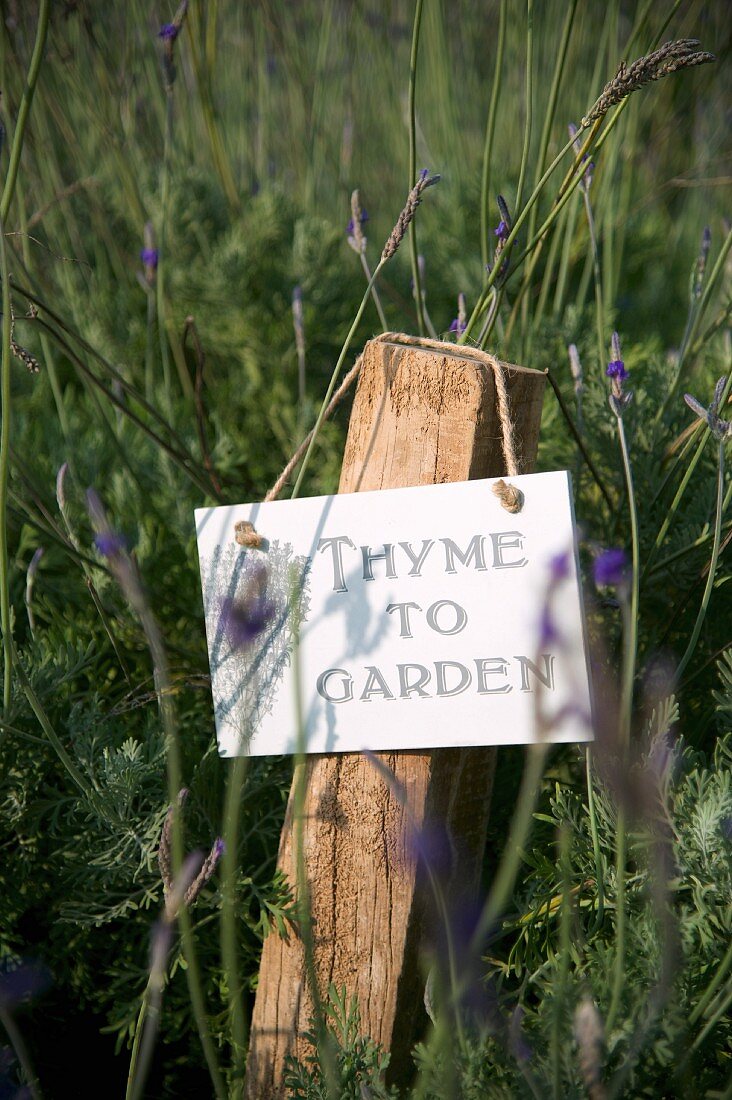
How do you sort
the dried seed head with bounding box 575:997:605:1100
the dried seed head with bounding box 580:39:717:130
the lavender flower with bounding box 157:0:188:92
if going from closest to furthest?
the dried seed head with bounding box 575:997:605:1100 < the dried seed head with bounding box 580:39:717:130 < the lavender flower with bounding box 157:0:188:92

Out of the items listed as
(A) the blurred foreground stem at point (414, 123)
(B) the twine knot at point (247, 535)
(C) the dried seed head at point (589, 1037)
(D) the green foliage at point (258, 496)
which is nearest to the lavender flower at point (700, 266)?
(D) the green foliage at point (258, 496)

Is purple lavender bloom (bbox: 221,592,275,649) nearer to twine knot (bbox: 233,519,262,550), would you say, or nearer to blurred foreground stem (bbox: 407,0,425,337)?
twine knot (bbox: 233,519,262,550)

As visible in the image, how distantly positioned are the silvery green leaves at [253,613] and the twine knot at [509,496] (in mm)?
216

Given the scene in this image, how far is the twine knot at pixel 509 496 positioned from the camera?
766 millimetres

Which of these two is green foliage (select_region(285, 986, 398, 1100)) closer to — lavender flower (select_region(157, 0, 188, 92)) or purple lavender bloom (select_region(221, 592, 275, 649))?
purple lavender bloom (select_region(221, 592, 275, 649))

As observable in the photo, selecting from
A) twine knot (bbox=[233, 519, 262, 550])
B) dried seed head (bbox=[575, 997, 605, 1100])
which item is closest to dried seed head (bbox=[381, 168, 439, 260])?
twine knot (bbox=[233, 519, 262, 550])

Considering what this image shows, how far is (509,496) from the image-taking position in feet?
2.51

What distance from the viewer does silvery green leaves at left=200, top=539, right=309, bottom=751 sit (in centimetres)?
85

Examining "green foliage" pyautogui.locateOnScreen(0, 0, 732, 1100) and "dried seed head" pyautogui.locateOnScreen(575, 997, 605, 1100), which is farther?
"green foliage" pyautogui.locateOnScreen(0, 0, 732, 1100)

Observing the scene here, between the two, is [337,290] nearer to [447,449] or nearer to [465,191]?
[465,191]

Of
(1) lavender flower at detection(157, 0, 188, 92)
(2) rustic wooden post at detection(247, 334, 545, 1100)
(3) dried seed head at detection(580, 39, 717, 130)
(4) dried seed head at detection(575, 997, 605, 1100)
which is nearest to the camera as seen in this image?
(4) dried seed head at detection(575, 997, 605, 1100)

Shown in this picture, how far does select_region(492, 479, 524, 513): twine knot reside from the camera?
766 mm

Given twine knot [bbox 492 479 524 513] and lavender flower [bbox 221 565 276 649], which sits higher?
twine knot [bbox 492 479 524 513]

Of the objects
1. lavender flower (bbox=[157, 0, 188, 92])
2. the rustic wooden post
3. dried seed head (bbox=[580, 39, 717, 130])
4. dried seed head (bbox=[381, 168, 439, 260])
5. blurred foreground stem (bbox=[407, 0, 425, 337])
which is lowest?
the rustic wooden post
